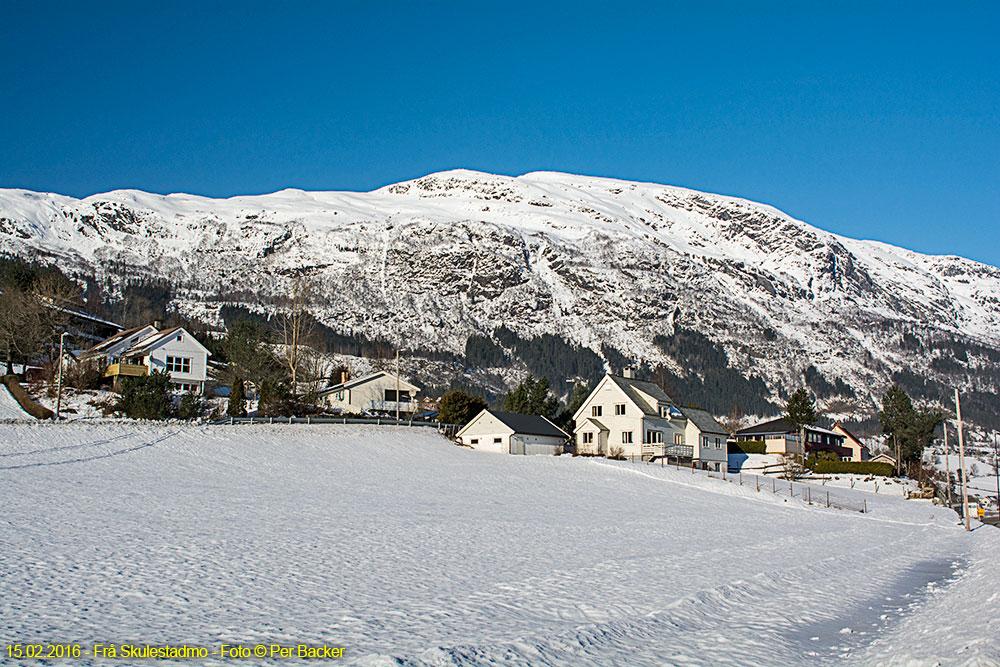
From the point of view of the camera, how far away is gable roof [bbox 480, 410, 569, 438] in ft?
237

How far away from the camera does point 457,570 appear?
22.1 meters

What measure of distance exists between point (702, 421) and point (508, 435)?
2482 centimetres

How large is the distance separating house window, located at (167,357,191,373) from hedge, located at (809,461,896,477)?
204 feet

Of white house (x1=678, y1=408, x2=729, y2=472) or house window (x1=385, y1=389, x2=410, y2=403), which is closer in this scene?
white house (x1=678, y1=408, x2=729, y2=472)

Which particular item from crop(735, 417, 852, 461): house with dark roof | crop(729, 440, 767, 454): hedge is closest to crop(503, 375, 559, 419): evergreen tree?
crop(729, 440, 767, 454): hedge

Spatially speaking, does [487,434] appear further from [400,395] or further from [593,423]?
[400,395]

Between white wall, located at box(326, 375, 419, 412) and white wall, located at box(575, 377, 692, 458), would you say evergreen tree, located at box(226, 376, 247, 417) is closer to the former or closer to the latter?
white wall, located at box(326, 375, 419, 412)

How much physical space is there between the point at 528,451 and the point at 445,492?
32.1 m

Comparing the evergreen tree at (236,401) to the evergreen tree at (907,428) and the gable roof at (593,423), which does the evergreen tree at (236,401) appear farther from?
the evergreen tree at (907,428)

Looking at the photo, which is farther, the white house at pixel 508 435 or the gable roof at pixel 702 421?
the gable roof at pixel 702 421

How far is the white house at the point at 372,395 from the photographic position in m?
85.1

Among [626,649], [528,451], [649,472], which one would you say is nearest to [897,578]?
[626,649]

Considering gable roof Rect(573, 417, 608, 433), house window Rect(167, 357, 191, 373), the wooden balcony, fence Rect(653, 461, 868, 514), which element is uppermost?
house window Rect(167, 357, 191, 373)

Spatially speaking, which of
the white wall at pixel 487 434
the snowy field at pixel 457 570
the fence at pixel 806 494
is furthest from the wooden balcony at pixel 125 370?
the fence at pixel 806 494
